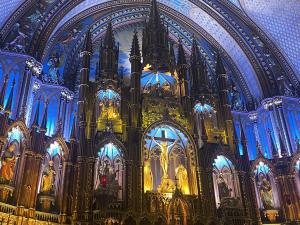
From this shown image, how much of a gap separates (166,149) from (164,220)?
4.22m

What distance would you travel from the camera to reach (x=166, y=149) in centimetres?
2072

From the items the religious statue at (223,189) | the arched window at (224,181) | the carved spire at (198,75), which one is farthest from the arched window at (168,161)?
the carved spire at (198,75)

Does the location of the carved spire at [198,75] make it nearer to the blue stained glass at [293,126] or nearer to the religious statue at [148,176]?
the blue stained glass at [293,126]

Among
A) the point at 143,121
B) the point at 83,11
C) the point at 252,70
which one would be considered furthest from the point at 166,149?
the point at 83,11

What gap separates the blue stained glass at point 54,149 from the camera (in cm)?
1863

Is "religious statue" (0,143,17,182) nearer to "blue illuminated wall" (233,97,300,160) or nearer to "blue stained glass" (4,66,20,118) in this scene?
"blue stained glass" (4,66,20,118)

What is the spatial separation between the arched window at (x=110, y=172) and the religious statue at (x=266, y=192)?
26.9ft

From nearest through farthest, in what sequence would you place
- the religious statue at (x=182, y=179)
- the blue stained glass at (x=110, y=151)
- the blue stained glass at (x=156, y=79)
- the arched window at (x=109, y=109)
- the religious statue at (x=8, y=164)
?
the religious statue at (x=8, y=164) → the blue stained glass at (x=110, y=151) → the religious statue at (x=182, y=179) → the arched window at (x=109, y=109) → the blue stained glass at (x=156, y=79)

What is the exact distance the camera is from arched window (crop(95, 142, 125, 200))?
17.9 m

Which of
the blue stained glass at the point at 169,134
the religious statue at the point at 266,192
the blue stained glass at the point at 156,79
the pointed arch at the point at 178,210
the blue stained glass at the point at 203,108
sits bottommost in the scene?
the pointed arch at the point at 178,210

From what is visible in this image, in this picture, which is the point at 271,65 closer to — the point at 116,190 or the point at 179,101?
the point at 179,101

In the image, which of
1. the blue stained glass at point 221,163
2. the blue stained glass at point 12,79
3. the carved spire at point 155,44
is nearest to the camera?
the blue stained glass at point 12,79

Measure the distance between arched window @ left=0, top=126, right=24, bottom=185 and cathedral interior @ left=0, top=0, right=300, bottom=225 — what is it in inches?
1.9

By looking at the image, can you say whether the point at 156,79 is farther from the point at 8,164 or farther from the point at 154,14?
the point at 8,164
